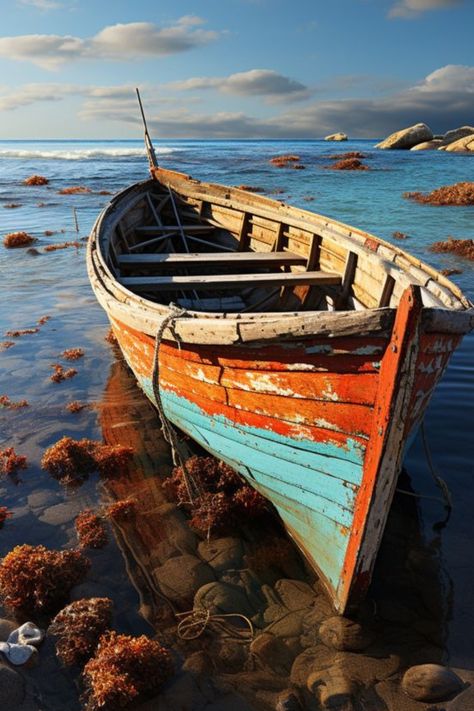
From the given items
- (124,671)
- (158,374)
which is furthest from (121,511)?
(124,671)

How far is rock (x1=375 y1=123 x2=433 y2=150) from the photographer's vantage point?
90.8 m

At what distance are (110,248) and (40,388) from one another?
122 inches

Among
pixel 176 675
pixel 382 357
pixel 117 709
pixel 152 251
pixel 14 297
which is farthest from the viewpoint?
pixel 14 297

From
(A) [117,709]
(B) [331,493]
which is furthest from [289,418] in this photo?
(A) [117,709]

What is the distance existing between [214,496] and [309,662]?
2.28m

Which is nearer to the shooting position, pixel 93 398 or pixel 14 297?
pixel 93 398

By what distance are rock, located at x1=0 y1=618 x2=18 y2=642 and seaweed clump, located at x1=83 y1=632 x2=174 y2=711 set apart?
3.08 feet

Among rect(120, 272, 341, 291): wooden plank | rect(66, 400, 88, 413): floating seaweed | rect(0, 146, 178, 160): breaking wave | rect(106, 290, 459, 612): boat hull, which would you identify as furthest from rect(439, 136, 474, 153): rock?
rect(106, 290, 459, 612): boat hull

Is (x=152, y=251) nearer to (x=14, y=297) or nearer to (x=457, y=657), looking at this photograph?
(x=14, y=297)

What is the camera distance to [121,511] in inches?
247

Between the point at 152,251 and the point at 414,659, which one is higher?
the point at 152,251

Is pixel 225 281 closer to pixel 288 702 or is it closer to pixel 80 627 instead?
pixel 80 627

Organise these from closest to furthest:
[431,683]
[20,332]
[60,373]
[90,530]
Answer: [431,683] < [90,530] < [60,373] < [20,332]

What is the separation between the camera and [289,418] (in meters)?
4.47
